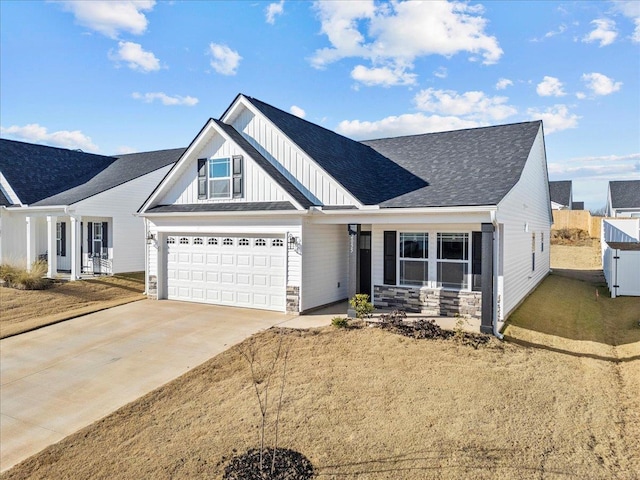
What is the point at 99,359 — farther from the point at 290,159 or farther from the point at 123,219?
the point at 123,219

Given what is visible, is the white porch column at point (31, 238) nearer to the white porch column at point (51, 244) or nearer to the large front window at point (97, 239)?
the white porch column at point (51, 244)

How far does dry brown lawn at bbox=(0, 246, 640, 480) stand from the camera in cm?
535

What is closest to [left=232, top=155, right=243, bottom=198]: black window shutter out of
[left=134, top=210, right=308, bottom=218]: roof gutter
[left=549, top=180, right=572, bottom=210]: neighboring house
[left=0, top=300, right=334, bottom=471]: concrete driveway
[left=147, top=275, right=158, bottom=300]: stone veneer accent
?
[left=134, top=210, right=308, bottom=218]: roof gutter

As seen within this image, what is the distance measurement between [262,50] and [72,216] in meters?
11.2

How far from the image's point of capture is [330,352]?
9.25 m

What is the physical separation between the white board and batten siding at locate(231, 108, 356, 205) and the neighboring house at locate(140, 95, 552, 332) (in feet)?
0.12

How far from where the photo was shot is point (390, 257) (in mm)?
12938

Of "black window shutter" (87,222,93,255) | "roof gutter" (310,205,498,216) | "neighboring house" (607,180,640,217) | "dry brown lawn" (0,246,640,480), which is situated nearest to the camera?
"dry brown lawn" (0,246,640,480)

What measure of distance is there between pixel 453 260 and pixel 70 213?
16502 mm


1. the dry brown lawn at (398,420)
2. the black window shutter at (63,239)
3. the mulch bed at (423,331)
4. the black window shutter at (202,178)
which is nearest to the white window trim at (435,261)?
the mulch bed at (423,331)

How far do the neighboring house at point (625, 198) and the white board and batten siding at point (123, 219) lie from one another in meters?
46.3

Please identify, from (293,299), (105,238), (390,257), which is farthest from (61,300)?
(390,257)

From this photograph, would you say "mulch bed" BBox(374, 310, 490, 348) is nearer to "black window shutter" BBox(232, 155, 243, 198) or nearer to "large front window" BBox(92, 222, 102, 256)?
"black window shutter" BBox(232, 155, 243, 198)

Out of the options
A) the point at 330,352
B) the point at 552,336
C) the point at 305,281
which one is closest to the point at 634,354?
the point at 552,336
